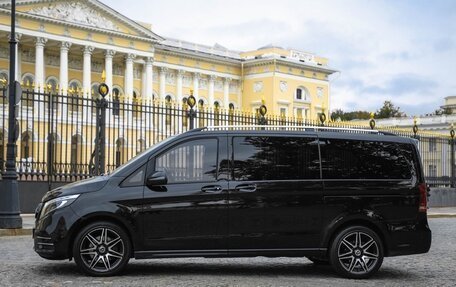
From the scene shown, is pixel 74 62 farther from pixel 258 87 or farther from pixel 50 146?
pixel 50 146

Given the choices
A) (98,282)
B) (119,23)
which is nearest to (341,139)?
(98,282)

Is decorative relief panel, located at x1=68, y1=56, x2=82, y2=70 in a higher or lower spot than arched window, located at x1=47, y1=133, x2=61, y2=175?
higher

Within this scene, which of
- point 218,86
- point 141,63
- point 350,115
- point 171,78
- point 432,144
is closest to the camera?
point 432,144

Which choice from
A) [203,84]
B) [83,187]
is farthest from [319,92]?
[83,187]

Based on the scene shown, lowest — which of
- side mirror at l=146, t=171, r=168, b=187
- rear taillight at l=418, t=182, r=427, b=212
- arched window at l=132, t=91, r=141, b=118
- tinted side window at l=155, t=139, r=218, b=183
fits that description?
rear taillight at l=418, t=182, r=427, b=212

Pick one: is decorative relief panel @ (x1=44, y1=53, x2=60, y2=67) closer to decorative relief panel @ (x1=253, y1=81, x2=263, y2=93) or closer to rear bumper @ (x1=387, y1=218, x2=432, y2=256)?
decorative relief panel @ (x1=253, y1=81, x2=263, y2=93)

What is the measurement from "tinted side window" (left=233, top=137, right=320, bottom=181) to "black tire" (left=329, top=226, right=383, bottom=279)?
85 cm

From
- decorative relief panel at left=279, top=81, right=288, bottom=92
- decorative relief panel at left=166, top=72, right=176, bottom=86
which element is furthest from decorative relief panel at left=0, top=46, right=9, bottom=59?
decorative relief panel at left=279, top=81, right=288, bottom=92

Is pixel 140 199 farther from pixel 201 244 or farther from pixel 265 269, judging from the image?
pixel 265 269

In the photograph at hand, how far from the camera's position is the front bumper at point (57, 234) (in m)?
8.19

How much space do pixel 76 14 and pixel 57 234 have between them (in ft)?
202

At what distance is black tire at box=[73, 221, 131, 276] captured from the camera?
822 centimetres

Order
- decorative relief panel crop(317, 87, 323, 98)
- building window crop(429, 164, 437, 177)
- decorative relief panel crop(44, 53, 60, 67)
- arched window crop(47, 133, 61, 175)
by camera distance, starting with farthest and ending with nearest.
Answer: decorative relief panel crop(317, 87, 323, 98) → decorative relief panel crop(44, 53, 60, 67) → building window crop(429, 164, 437, 177) → arched window crop(47, 133, 61, 175)

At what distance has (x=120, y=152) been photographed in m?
22.4
